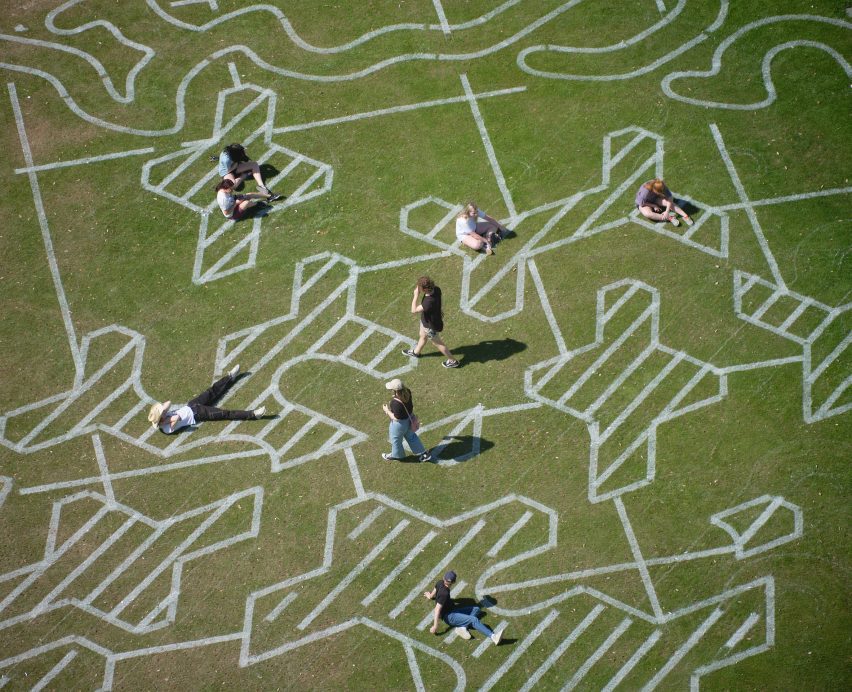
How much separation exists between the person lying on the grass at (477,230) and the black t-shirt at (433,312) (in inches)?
111

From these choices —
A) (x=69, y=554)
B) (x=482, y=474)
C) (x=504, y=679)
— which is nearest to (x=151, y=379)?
(x=69, y=554)

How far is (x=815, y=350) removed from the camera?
21109 mm

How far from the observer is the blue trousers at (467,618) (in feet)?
59.6

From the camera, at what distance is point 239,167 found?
81.0ft

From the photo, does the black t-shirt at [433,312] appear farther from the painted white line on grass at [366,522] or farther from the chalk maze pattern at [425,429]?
the painted white line on grass at [366,522]

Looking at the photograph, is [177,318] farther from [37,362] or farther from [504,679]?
[504,679]

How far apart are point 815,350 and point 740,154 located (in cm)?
572

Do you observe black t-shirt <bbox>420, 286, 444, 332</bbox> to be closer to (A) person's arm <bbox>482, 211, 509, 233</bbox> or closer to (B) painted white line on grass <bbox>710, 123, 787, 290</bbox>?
(A) person's arm <bbox>482, 211, 509, 233</bbox>

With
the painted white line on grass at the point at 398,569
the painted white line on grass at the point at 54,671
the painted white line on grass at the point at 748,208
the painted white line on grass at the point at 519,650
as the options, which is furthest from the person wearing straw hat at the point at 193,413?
the painted white line on grass at the point at 748,208

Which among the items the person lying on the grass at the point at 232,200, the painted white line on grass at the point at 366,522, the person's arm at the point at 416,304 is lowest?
the painted white line on grass at the point at 366,522

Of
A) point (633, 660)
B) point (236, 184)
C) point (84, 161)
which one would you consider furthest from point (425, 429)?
point (84, 161)

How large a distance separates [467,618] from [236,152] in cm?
1272

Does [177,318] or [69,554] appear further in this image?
[177,318]

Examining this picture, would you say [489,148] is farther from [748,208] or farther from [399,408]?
[399,408]
